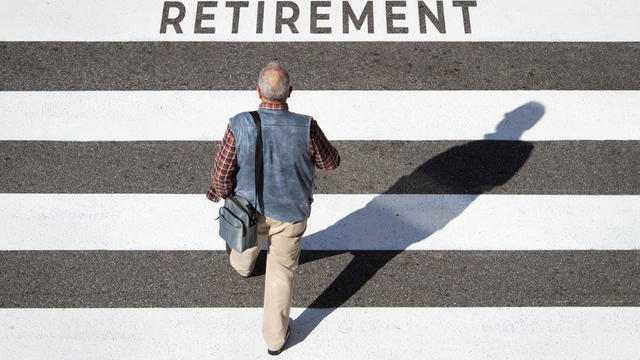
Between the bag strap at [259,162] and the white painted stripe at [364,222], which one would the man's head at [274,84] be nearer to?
the bag strap at [259,162]

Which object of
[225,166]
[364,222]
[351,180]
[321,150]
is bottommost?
[364,222]

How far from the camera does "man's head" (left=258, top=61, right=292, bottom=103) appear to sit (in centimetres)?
313

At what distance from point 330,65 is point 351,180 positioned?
44.1 inches

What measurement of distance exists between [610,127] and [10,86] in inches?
193

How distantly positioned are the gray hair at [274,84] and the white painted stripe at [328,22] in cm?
240

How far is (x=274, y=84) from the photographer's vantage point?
312 cm

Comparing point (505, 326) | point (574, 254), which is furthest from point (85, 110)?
point (574, 254)

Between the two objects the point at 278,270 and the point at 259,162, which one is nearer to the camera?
the point at 259,162

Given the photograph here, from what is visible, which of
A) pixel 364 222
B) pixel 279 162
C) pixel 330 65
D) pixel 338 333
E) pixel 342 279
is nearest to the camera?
pixel 279 162

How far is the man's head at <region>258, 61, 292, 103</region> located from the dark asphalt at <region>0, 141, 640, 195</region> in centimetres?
167

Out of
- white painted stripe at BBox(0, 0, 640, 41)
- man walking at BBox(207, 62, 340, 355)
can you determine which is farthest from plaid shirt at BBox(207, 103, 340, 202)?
white painted stripe at BBox(0, 0, 640, 41)

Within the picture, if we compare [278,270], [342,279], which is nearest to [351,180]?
[342,279]

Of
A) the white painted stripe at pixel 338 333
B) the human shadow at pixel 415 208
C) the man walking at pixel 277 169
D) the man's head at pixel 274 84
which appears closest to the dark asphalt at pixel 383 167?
the human shadow at pixel 415 208

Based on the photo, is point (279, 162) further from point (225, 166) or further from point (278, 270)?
point (278, 270)
